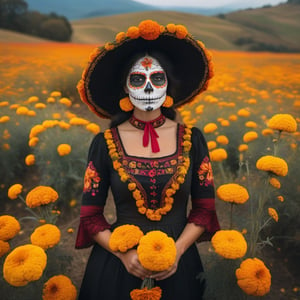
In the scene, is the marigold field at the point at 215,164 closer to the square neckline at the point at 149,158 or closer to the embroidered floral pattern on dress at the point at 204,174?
the embroidered floral pattern on dress at the point at 204,174

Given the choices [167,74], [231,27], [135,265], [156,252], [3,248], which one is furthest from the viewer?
[231,27]

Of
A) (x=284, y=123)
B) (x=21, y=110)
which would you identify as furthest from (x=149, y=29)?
(x=21, y=110)

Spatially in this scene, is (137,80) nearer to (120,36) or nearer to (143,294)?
(120,36)

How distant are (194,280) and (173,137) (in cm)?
73

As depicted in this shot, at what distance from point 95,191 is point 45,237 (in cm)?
30

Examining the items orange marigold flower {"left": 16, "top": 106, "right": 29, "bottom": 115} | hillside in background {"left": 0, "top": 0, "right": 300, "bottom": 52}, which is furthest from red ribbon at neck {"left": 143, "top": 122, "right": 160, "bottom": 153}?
orange marigold flower {"left": 16, "top": 106, "right": 29, "bottom": 115}

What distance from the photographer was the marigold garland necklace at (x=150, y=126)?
1203 millimetres

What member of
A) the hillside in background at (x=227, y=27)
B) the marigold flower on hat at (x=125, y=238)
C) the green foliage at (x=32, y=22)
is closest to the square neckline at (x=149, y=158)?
the marigold flower on hat at (x=125, y=238)

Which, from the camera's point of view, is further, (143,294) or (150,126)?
(150,126)

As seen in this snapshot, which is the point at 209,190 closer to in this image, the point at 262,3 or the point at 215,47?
the point at 215,47

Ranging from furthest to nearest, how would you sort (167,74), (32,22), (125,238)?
1. (32,22)
2. (167,74)
3. (125,238)

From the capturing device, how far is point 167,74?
123 cm

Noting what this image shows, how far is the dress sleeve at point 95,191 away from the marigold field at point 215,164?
0.54ft

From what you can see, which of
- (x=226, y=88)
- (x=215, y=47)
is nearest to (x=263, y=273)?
(x=215, y=47)
